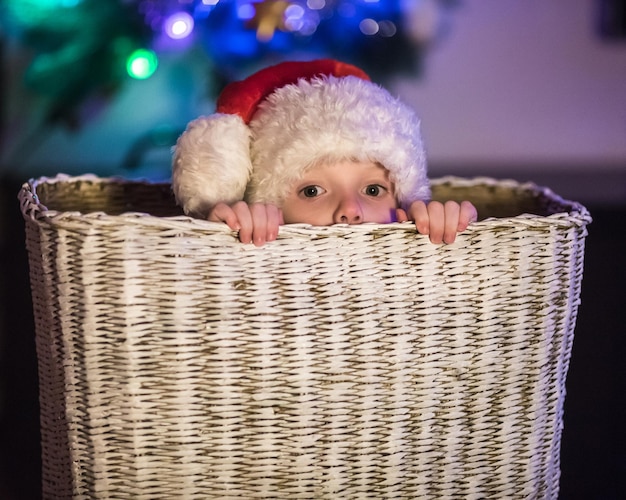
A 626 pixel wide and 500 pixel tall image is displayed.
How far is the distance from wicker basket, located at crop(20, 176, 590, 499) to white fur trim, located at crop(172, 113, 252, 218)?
0.18 meters

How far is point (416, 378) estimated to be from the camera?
3.08 ft

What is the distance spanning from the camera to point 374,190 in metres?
1.09

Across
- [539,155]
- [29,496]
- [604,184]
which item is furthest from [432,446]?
[539,155]

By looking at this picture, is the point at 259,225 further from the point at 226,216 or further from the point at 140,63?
the point at 140,63

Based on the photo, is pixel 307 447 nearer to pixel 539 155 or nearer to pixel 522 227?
pixel 522 227

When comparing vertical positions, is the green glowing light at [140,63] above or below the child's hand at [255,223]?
above

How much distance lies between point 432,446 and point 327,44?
1.00m

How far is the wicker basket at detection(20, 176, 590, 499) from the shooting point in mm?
864

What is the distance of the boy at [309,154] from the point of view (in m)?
1.02

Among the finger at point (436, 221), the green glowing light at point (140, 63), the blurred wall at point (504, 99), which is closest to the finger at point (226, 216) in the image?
the finger at point (436, 221)

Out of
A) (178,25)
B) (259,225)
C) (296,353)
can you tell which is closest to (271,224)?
(259,225)

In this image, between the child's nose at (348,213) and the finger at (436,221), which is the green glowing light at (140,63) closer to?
the child's nose at (348,213)

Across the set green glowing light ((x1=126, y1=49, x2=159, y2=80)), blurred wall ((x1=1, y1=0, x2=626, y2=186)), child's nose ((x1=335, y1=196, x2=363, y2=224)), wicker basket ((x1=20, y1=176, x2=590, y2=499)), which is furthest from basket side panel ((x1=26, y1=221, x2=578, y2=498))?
blurred wall ((x1=1, y1=0, x2=626, y2=186))

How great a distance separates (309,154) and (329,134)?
0.04m
